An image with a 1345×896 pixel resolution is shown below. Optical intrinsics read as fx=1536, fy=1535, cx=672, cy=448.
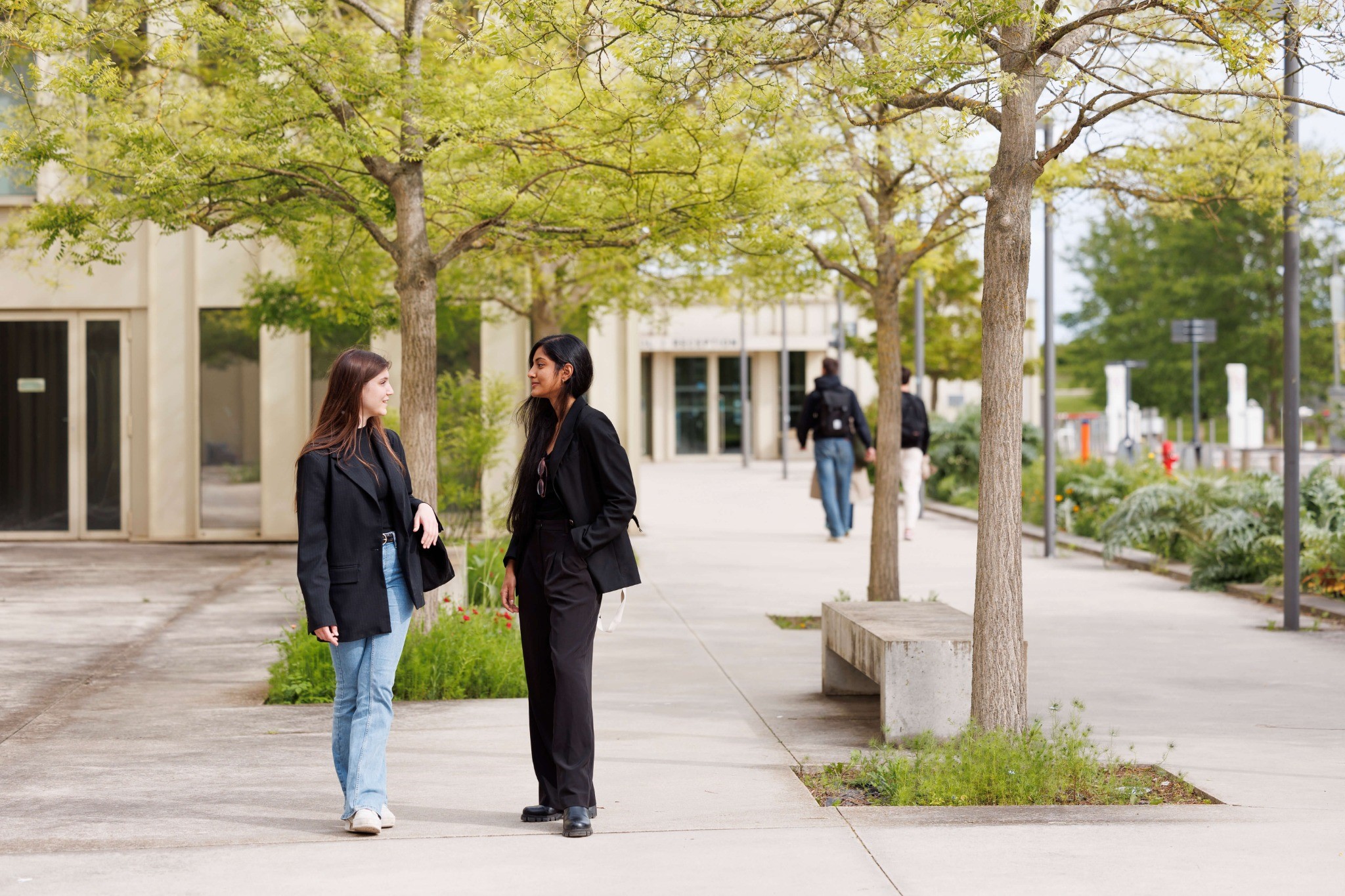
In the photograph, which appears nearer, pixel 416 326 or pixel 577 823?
pixel 577 823

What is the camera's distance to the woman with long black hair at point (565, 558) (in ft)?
18.0

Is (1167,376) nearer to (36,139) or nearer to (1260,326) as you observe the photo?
(1260,326)

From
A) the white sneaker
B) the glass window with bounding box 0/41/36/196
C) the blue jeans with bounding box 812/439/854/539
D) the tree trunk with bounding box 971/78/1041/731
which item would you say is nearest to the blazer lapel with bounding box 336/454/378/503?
the white sneaker

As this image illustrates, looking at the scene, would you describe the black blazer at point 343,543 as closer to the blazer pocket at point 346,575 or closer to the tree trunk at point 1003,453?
the blazer pocket at point 346,575

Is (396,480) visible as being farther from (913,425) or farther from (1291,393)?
(913,425)

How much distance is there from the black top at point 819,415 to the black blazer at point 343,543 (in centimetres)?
1302

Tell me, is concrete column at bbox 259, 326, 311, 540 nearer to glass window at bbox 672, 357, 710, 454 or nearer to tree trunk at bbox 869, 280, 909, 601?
tree trunk at bbox 869, 280, 909, 601

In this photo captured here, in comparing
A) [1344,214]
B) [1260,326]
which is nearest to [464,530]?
[1344,214]

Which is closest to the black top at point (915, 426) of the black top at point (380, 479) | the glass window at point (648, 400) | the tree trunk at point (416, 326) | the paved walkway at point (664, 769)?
the paved walkway at point (664, 769)

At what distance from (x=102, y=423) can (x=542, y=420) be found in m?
14.7

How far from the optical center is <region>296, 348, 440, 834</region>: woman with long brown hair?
534 centimetres

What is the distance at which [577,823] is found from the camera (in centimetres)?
535

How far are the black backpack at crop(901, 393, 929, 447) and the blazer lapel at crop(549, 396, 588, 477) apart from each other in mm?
13529

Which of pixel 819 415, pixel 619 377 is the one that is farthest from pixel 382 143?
pixel 619 377
